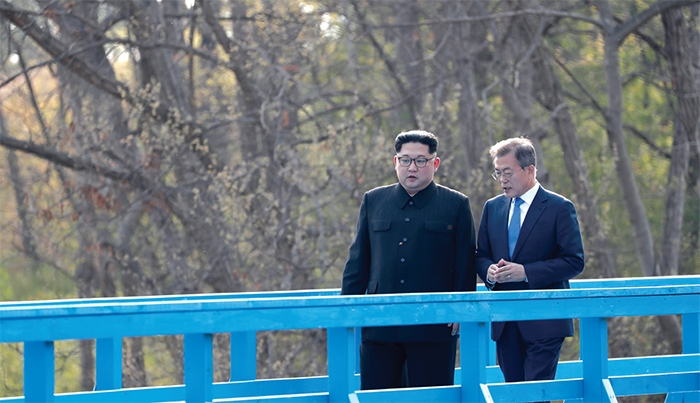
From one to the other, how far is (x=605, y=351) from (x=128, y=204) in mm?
8471

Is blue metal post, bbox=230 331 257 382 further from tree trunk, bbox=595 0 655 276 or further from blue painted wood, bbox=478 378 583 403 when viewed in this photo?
tree trunk, bbox=595 0 655 276

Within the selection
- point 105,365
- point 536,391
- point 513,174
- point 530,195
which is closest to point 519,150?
point 513,174

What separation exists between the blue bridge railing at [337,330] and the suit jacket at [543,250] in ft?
0.83

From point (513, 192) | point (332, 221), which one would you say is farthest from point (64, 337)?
point (332, 221)

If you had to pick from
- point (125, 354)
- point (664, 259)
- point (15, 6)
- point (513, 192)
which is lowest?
point (125, 354)

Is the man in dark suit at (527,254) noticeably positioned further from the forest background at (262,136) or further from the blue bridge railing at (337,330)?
the forest background at (262,136)

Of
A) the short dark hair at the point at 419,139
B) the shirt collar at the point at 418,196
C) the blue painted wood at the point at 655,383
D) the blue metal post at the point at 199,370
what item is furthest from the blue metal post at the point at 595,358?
the blue metal post at the point at 199,370

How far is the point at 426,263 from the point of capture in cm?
351

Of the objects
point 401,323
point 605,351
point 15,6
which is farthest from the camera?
point 15,6

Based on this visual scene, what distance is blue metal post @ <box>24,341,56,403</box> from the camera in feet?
8.72

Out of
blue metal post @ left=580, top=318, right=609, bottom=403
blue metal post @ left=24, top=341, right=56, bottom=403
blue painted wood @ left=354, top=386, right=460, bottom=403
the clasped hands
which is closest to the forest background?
the clasped hands

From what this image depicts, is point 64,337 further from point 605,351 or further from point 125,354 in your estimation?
point 125,354

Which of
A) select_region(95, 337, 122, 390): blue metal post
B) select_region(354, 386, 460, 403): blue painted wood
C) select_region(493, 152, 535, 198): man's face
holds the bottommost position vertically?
select_region(354, 386, 460, 403): blue painted wood

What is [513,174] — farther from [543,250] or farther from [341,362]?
[341,362]
